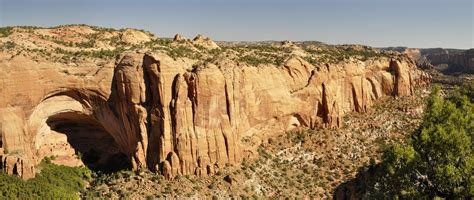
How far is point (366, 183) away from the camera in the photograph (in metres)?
44.9

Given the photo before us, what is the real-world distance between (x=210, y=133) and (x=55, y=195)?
1552 cm

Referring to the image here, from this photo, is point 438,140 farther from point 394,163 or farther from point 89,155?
point 89,155

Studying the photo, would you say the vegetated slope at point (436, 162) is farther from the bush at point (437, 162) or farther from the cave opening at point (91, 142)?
the cave opening at point (91, 142)

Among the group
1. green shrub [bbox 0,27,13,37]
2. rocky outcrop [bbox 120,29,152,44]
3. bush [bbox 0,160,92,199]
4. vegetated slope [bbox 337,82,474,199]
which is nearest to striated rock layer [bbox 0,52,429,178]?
bush [bbox 0,160,92,199]

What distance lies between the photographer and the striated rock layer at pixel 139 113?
4247 cm

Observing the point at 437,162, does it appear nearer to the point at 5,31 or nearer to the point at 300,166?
the point at 300,166

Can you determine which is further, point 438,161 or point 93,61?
point 93,61

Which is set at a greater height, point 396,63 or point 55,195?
point 396,63

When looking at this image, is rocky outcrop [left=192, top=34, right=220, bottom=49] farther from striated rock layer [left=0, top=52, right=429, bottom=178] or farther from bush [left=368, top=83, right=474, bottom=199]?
bush [left=368, top=83, right=474, bottom=199]

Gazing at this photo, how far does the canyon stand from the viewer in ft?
140

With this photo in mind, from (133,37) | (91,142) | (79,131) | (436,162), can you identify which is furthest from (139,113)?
(436,162)

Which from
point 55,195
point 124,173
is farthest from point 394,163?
point 55,195

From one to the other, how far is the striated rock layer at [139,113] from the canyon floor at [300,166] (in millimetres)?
1452

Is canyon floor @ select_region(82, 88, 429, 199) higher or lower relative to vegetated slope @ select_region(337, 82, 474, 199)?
lower
